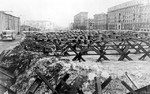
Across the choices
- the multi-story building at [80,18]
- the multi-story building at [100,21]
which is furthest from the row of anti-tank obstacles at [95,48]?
the multi-story building at [100,21]

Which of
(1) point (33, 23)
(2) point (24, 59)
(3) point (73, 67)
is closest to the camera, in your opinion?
(3) point (73, 67)

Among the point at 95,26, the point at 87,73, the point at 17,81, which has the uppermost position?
the point at 95,26

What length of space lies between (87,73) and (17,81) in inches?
125

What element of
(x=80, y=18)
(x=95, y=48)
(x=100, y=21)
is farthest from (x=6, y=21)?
(x=100, y=21)

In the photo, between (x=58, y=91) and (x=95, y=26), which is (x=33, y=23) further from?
(x=58, y=91)

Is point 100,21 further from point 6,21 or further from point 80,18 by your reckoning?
point 6,21

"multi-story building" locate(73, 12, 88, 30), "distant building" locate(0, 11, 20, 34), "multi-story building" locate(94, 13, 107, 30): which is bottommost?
"distant building" locate(0, 11, 20, 34)

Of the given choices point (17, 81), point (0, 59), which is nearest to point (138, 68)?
point (17, 81)

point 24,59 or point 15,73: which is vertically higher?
point 24,59

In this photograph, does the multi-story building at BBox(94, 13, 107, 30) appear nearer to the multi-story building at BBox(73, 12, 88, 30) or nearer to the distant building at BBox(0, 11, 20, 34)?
the multi-story building at BBox(73, 12, 88, 30)

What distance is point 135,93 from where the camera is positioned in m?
3.43

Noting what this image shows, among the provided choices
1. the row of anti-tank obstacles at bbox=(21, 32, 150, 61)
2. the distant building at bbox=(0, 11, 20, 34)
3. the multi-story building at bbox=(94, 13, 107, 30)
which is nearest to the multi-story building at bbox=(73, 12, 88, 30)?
the multi-story building at bbox=(94, 13, 107, 30)

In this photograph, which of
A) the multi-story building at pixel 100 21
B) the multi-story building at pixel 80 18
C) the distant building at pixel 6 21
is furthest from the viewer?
the multi-story building at pixel 100 21

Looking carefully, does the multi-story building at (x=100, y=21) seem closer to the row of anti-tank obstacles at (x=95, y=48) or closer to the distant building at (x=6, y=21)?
the distant building at (x=6, y=21)
